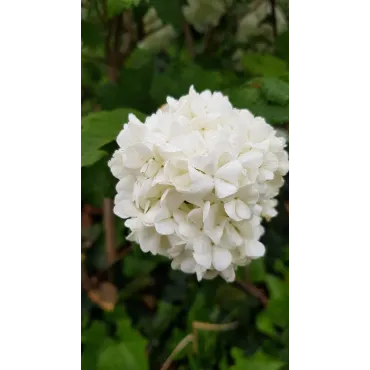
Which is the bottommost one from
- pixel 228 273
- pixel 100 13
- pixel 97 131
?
pixel 228 273

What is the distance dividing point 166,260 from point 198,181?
23cm

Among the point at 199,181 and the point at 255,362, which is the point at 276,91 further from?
the point at 255,362

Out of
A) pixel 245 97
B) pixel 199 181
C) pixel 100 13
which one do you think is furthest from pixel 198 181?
pixel 100 13

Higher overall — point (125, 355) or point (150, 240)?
point (150, 240)

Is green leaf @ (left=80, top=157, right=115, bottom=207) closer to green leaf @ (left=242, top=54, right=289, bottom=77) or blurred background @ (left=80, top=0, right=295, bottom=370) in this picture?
blurred background @ (left=80, top=0, right=295, bottom=370)

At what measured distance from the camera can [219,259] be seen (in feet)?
1.40

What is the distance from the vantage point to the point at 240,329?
0.69 meters

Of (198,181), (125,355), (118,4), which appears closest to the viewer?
(198,181)

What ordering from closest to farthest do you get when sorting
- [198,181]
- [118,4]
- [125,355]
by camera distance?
[198,181] → [118,4] → [125,355]

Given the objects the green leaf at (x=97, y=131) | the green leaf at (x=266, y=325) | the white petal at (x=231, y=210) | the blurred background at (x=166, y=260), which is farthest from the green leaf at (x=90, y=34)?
the green leaf at (x=266, y=325)

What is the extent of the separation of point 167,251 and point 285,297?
0.25m

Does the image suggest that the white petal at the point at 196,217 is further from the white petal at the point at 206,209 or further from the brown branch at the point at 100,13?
the brown branch at the point at 100,13
